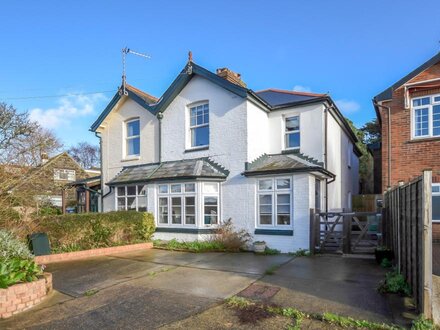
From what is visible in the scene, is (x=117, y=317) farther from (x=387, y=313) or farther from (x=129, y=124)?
(x=129, y=124)

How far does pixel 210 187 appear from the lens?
13.3 meters

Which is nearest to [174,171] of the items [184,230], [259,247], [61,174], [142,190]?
[142,190]

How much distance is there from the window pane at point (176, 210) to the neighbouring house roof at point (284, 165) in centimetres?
330

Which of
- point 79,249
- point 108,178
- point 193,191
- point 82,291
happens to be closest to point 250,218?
point 193,191

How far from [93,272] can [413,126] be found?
42.2 feet

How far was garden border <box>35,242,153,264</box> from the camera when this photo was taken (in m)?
9.79

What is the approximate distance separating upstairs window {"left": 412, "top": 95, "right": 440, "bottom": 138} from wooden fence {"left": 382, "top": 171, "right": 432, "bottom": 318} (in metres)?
7.68

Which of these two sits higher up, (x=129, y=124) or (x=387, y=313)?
→ (x=129, y=124)

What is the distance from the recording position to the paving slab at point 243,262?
8711mm

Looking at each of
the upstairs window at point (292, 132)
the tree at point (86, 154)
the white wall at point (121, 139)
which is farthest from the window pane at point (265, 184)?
the tree at point (86, 154)

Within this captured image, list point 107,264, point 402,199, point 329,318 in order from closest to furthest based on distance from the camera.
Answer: point 329,318 < point 402,199 < point 107,264

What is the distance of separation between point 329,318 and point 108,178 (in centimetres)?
1506

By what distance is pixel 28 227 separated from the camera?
10.0m

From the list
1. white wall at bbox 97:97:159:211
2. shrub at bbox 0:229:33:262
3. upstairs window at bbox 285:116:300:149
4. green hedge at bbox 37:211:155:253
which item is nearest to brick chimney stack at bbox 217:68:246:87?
upstairs window at bbox 285:116:300:149
